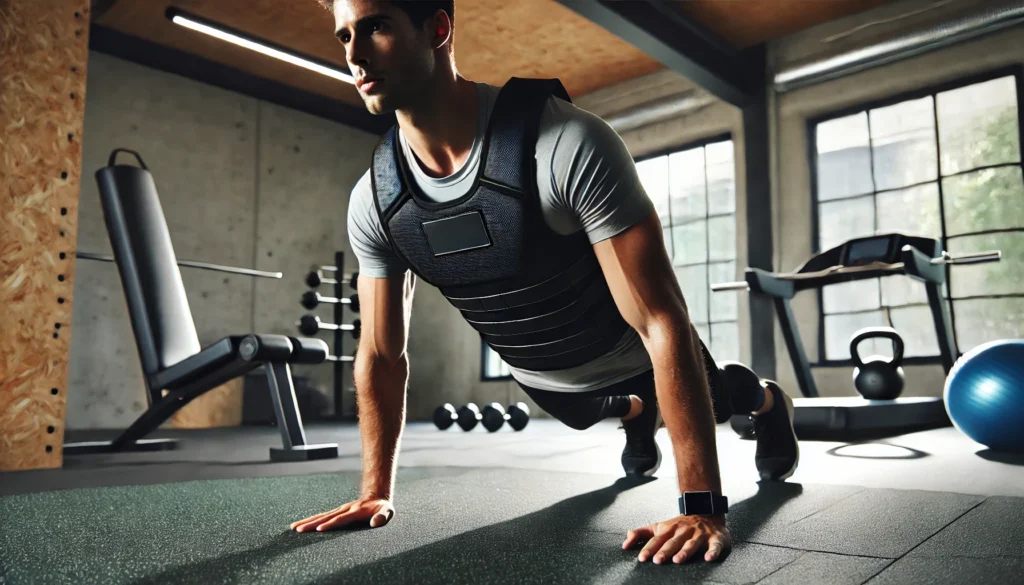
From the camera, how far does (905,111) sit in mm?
5141

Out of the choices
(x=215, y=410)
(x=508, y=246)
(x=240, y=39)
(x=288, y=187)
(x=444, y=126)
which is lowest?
(x=215, y=410)

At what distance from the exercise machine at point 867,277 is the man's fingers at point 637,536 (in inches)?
100

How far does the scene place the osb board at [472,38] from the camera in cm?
523

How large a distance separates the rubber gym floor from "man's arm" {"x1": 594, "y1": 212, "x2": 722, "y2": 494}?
16 cm

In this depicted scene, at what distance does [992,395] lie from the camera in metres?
2.64

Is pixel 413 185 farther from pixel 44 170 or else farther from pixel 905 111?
pixel 905 111

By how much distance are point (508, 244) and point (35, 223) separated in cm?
224

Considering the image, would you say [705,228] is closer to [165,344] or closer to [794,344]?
[794,344]

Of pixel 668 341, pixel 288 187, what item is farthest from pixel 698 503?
pixel 288 187

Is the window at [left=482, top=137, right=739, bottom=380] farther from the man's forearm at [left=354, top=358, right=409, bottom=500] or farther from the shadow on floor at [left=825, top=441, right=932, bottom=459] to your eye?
the man's forearm at [left=354, top=358, right=409, bottom=500]

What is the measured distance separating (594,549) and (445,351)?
6.48 m

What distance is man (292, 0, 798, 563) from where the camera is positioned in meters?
1.17

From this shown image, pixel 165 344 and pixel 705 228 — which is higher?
pixel 705 228

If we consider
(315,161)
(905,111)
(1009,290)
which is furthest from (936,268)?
(315,161)
